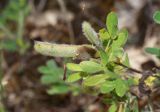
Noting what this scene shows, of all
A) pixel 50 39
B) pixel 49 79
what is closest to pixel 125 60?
pixel 49 79

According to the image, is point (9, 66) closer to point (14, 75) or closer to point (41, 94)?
point (14, 75)

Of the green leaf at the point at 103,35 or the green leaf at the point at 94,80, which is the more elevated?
the green leaf at the point at 103,35

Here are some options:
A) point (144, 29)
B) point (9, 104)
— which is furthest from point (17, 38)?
point (144, 29)

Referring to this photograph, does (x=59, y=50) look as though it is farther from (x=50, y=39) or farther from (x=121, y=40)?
(x=50, y=39)

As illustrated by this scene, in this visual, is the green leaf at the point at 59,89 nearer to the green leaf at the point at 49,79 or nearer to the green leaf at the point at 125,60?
the green leaf at the point at 49,79

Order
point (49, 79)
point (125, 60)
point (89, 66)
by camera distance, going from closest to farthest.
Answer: point (89, 66) < point (125, 60) < point (49, 79)

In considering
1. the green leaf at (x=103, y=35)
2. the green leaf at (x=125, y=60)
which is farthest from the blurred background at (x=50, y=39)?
the green leaf at (x=103, y=35)
